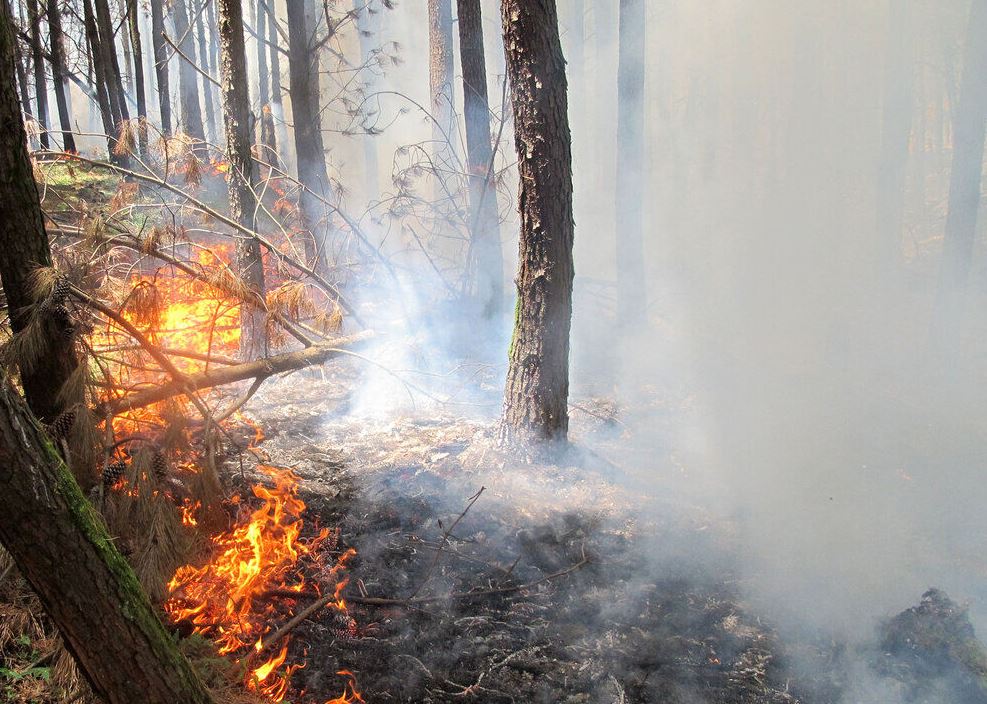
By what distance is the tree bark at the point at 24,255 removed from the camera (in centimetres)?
318

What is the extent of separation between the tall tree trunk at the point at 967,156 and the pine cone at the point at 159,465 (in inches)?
527

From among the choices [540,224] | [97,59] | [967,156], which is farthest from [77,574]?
[967,156]

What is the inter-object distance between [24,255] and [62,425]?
1.02m

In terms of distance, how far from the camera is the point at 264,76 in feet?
74.3

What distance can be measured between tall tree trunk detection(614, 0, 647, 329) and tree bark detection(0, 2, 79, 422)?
9.08 m

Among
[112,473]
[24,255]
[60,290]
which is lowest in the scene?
[112,473]

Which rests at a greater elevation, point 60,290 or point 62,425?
point 60,290

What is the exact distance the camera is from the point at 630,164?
426 inches

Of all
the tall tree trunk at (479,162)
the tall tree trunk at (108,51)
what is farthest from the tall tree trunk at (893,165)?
the tall tree trunk at (108,51)

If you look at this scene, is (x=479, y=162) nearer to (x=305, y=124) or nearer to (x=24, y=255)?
(x=305, y=124)

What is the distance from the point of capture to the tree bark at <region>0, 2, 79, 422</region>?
3.18 meters

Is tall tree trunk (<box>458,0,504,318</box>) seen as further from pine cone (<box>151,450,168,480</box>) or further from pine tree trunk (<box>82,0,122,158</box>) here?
pine tree trunk (<box>82,0,122,158</box>)

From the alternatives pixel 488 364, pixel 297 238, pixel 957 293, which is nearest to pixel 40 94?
pixel 297 238

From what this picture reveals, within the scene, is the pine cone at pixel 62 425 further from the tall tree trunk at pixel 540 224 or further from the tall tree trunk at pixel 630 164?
the tall tree trunk at pixel 630 164
